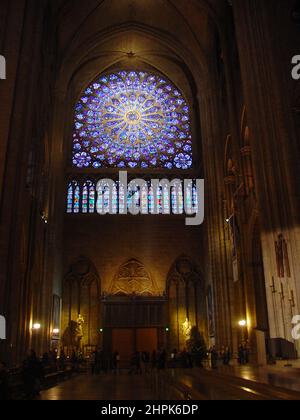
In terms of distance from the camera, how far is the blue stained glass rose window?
26.2 m

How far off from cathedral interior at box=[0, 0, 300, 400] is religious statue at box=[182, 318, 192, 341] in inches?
3.5

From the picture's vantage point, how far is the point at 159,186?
2534 cm

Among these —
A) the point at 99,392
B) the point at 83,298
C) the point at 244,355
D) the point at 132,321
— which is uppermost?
the point at 83,298

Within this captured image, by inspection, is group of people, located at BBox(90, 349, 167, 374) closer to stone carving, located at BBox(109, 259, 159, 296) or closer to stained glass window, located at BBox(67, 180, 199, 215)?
stone carving, located at BBox(109, 259, 159, 296)

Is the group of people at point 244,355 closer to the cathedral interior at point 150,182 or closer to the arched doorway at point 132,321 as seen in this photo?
the cathedral interior at point 150,182

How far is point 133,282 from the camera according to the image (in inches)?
936

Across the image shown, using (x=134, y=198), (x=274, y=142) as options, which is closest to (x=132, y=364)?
(x=134, y=198)

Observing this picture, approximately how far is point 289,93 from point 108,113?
15741 millimetres

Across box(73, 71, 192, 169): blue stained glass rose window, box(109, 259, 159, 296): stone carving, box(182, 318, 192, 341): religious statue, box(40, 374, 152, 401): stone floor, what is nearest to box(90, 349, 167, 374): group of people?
box(182, 318, 192, 341): religious statue

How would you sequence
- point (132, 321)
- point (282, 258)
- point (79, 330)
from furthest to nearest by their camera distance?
point (132, 321)
point (79, 330)
point (282, 258)

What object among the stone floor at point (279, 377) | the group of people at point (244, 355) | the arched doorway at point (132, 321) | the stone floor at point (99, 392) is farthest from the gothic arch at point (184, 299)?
the stone floor at point (99, 392)

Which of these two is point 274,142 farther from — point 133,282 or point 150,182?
point 133,282

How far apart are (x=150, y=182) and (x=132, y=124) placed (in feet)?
Answer: 14.2
